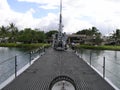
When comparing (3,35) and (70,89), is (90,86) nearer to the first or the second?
(70,89)

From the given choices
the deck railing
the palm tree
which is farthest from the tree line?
the deck railing

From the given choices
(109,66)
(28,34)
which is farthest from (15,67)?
(28,34)

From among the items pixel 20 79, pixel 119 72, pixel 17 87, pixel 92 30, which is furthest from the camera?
pixel 92 30

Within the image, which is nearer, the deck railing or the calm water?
the deck railing

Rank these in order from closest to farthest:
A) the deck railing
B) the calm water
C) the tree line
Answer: the deck railing
the calm water
the tree line

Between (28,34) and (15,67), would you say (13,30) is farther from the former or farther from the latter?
(15,67)

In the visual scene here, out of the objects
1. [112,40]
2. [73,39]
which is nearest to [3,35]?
[73,39]

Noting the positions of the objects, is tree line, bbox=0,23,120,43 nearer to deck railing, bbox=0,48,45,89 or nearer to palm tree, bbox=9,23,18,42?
palm tree, bbox=9,23,18,42

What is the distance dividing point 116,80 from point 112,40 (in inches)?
3693

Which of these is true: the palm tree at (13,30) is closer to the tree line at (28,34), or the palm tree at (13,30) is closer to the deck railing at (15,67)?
the tree line at (28,34)

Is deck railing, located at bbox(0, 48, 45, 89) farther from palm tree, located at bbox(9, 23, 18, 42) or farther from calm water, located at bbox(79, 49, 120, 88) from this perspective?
palm tree, located at bbox(9, 23, 18, 42)

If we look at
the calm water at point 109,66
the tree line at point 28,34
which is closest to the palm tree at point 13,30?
the tree line at point 28,34

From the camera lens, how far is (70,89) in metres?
5.85

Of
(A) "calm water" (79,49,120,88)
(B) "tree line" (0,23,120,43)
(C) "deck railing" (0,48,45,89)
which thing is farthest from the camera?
(B) "tree line" (0,23,120,43)
